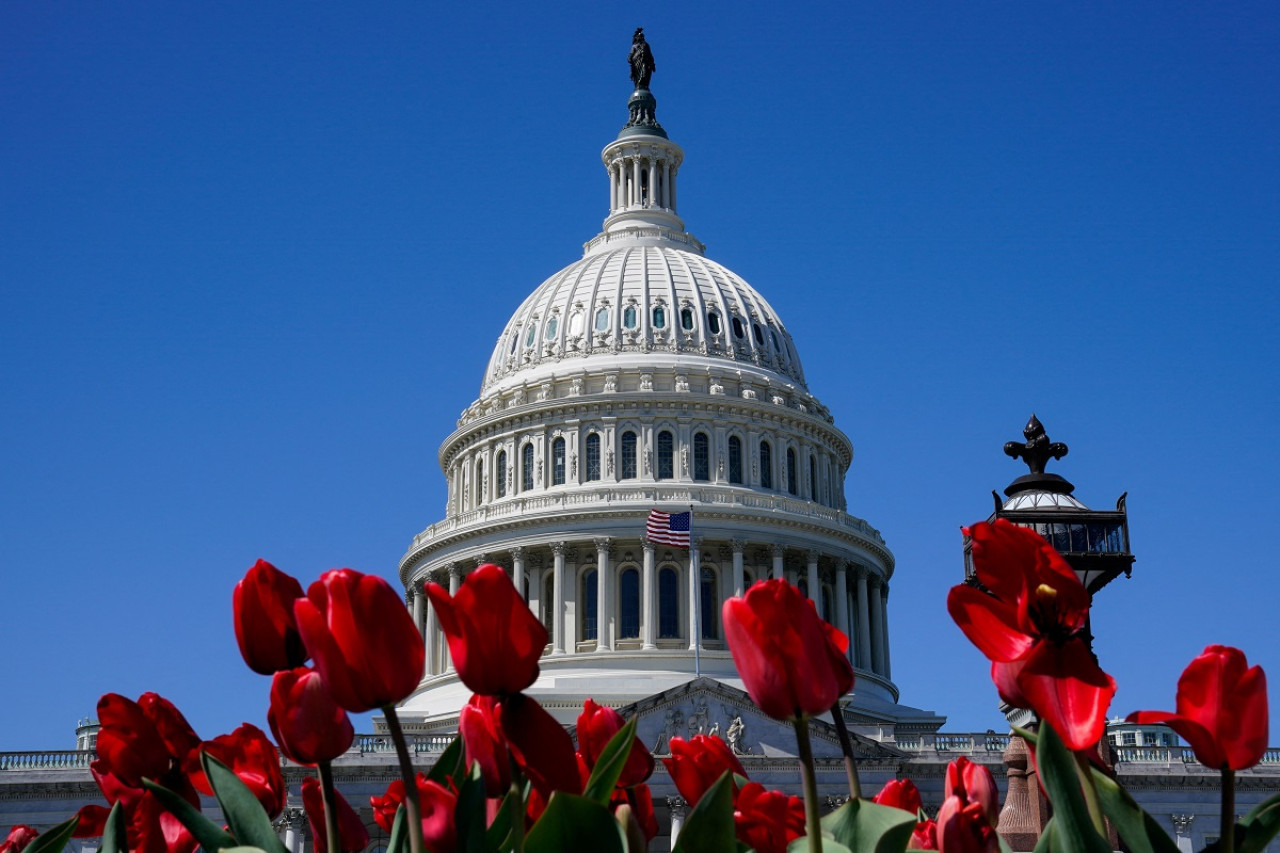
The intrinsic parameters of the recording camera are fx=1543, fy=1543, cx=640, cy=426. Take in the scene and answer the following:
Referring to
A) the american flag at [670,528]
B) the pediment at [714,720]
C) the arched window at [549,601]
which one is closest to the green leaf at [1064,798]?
the pediment at [714,720]

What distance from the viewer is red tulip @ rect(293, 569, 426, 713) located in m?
3.49

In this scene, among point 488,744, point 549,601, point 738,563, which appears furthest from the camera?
point 549,601

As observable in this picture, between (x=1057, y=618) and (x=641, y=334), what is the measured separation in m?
87.0

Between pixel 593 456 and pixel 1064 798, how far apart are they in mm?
84358

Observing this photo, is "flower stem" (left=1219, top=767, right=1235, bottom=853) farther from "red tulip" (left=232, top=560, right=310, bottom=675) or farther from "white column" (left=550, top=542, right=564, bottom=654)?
"white column" (left=550, top=542, right=564, bottom=654)

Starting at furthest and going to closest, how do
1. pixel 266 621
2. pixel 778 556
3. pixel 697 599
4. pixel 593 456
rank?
pixel 593 456 < pixel 778 556 < pixel 697 599 < pixel 266 621

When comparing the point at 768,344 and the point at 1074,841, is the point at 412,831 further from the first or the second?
the point at 768,344

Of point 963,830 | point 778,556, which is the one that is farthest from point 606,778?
point 778,556

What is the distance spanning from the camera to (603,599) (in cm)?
8150

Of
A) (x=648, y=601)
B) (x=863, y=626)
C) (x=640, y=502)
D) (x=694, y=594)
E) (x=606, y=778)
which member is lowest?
(x=606, y=778)

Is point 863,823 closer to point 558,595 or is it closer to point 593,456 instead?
point 558,595

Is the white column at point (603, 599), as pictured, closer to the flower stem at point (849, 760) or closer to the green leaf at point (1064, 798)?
the flower stem at point (849, 760)

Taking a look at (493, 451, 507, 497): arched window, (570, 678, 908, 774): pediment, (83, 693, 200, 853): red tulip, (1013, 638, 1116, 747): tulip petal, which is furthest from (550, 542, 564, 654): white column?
(1013, 638, 1116, 747): tulip petal

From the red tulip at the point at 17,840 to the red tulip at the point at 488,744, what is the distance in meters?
1.81
